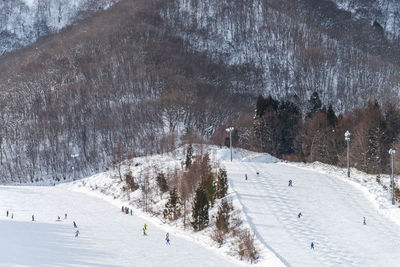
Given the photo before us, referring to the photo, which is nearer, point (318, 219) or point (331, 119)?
point (318, 219)

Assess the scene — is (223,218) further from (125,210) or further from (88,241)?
(125,210)

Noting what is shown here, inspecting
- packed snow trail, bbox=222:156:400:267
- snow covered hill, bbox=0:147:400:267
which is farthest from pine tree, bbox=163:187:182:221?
packed snow trail, bbox=222:156:400:267

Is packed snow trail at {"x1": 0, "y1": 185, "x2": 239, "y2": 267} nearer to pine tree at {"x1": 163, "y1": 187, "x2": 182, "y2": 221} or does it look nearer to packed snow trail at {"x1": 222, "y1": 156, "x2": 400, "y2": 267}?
pine tree at {"x1": 163, "y1": 187, "x2": 182, "y2": 221}

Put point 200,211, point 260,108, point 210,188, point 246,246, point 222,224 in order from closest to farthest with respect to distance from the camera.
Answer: point 246,246, point 222,224, point 200,211, point 210,188, point 260,108

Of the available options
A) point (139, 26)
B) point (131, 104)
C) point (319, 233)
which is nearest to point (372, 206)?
point (319, 233)

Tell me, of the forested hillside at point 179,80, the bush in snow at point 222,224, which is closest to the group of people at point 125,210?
the bush in snow at point 222,224

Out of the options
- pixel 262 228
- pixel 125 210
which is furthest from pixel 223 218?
pixel 125 210
